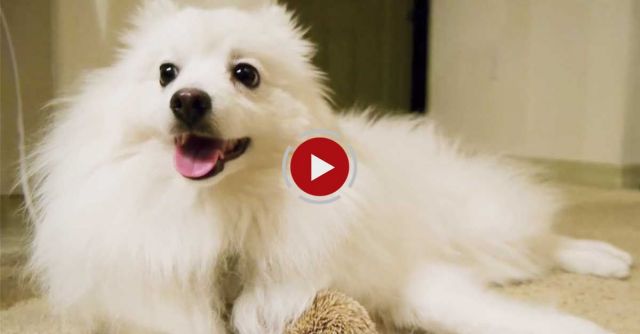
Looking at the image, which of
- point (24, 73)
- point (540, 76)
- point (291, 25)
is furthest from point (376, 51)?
point (291, 25)

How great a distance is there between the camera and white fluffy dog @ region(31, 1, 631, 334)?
892 mm

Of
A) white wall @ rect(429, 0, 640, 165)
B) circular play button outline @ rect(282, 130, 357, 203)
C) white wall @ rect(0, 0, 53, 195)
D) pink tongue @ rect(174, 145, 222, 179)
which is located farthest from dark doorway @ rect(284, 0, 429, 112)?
pink tongue @ rect(174, 145, 222, 179)

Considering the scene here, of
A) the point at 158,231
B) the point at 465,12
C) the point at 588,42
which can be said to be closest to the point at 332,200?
the point at 158,231

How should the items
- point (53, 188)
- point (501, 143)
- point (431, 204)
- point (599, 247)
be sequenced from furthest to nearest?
point (501, 143) < point (599, 247) < point (431, 204) < point (53, 188)

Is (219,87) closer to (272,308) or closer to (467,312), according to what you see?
(272,308)

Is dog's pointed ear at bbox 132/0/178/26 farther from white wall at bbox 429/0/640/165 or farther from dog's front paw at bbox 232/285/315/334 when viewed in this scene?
white wall at bbox 429/0/640/165

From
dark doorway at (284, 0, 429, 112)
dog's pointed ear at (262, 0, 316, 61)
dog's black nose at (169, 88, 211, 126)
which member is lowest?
dark doorway at (284, 0, 429, 112)

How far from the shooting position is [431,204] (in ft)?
4.29

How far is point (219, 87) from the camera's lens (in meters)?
0.86

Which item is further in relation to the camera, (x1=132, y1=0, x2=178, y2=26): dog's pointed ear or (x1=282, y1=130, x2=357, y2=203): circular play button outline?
(x1=132, y1=0, x2=178, y2=26): dog's pointed ear

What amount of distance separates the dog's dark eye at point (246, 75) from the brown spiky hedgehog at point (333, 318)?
13.5 inches

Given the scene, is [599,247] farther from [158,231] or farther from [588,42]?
[588,42]

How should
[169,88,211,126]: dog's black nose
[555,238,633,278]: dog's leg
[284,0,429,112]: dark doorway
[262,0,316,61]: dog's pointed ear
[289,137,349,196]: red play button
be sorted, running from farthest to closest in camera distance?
[284,0,429,112]: dark doorway
[555,238,633,278]: dog's leg
[262,0,316,61]: dog's pointed ear
[289,137,349,196]: red play button
[169,88,211,126]: dog's black nose

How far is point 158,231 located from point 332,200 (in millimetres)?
268
